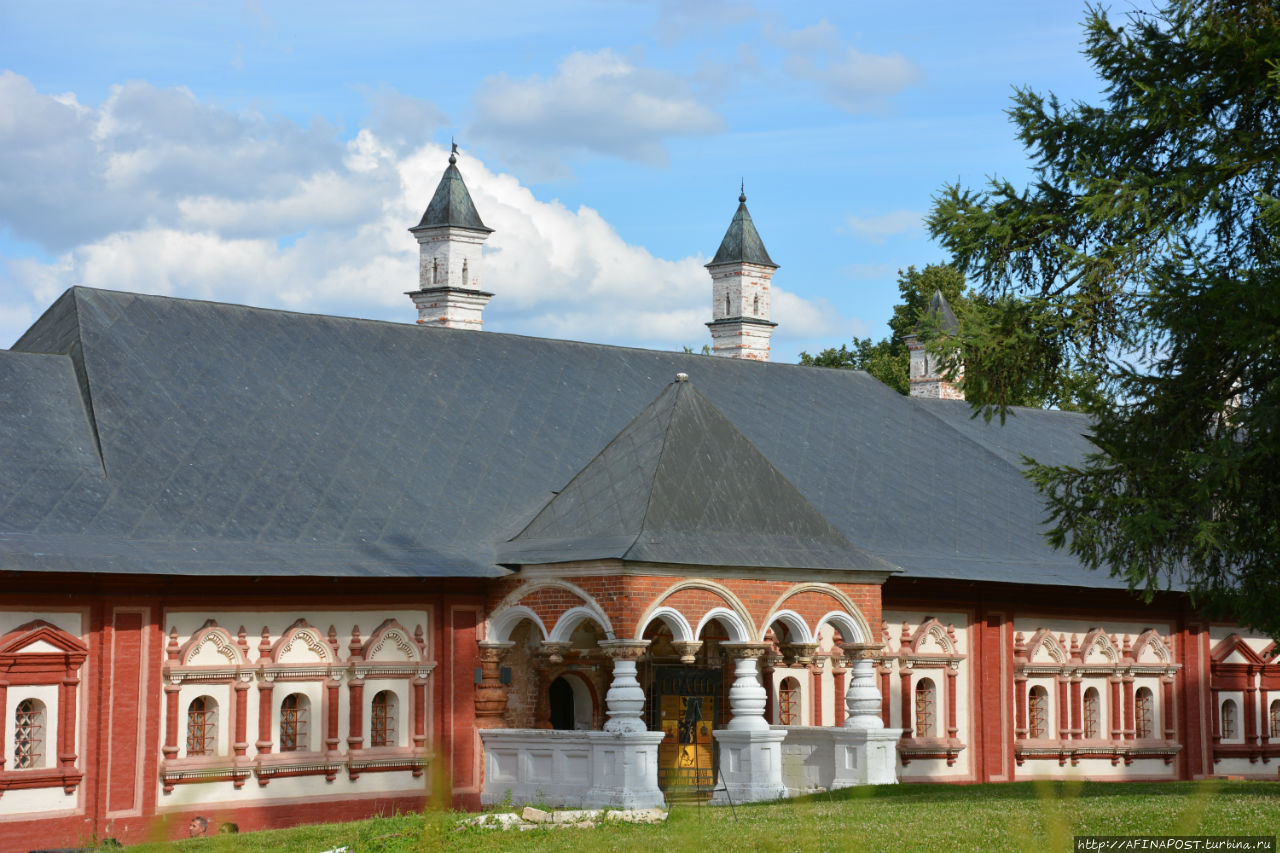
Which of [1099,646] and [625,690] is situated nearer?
[625,690]

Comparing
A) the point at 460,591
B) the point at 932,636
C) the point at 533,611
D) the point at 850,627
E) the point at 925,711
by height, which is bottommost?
the point at 925,711

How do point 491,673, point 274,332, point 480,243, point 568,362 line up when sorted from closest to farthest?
point 491,673
point 274,332
point 568,362
point 480,243

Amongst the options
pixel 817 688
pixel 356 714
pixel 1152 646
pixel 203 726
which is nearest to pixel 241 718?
pixel 203 726

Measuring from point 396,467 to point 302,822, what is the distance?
483 centimetres

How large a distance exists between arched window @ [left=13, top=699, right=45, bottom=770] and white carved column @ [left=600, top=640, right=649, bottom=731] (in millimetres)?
6045

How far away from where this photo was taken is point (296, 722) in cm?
1953

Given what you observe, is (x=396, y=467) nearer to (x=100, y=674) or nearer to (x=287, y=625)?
(x=287, y=625)

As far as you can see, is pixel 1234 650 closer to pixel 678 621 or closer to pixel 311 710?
pixel 678 621

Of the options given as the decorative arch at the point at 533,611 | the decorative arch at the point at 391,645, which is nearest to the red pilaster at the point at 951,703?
the decorative arch at the point at 533,611

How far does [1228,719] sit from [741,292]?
11936 mm

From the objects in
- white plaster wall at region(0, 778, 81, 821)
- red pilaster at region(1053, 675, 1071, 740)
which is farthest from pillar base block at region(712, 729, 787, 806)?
red pilaster at region(1053, 675, 1071, 740)

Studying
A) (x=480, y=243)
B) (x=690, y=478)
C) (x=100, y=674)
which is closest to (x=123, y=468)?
(x=100, y=674)

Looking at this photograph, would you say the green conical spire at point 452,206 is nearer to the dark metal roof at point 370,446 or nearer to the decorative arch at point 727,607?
the dark metal roof at point 370,446

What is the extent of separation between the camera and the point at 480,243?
28.7 metres
